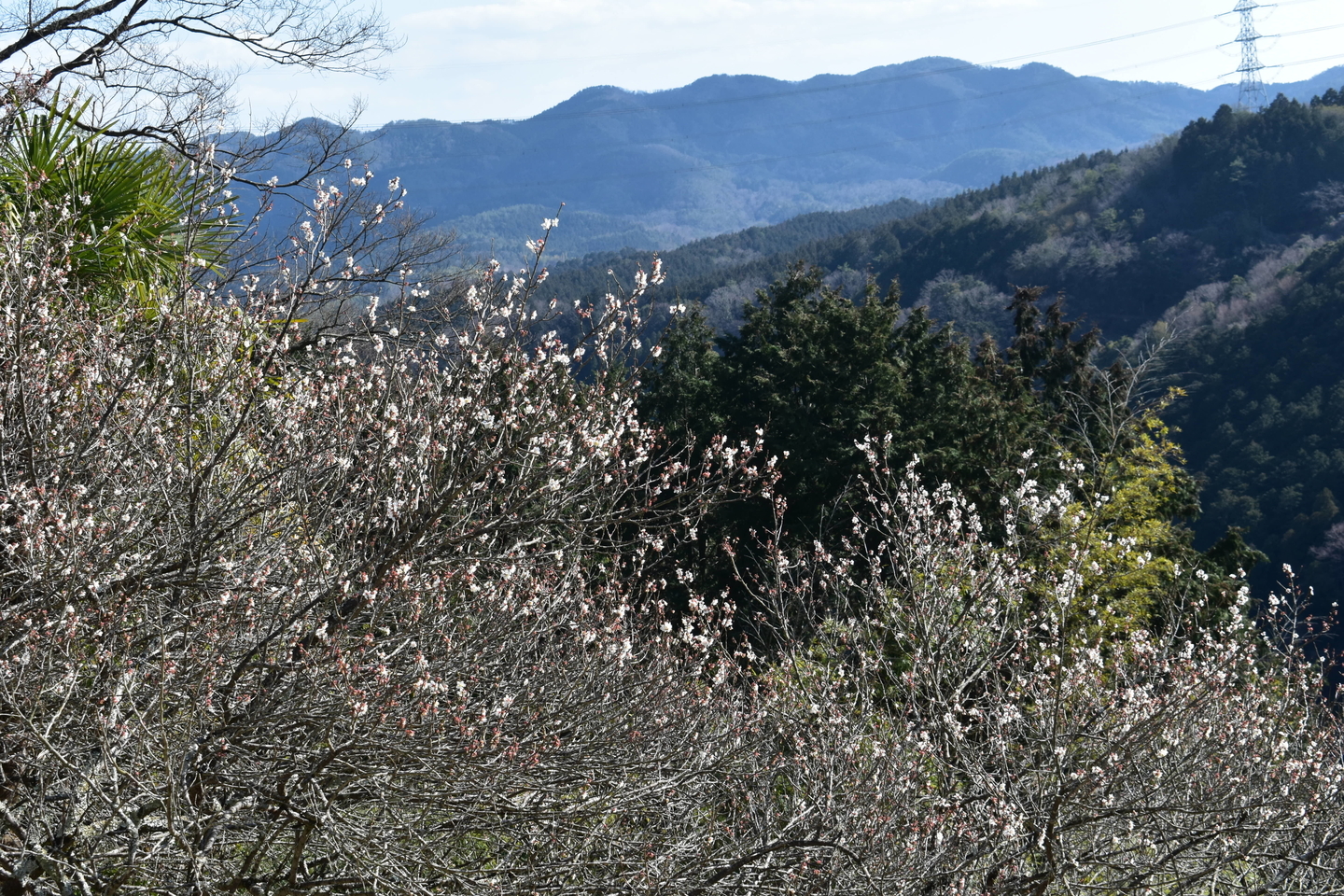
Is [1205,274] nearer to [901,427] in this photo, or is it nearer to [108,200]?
[901,427]

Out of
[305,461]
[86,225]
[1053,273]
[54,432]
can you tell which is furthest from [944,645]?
[1053,273]

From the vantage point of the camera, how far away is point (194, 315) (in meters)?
4.63

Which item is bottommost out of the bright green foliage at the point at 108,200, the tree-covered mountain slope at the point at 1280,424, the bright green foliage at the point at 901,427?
the tree-covered mountain slope at the point at 1280,424

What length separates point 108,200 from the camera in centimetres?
706

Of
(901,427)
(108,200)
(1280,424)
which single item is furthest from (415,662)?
(1280,424)

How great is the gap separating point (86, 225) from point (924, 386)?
16.7 meters

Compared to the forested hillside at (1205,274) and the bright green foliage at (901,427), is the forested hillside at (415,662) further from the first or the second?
the forested hillside at (1205,274)

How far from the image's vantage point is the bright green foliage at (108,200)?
262 inches

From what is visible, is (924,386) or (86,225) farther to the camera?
(924,386)

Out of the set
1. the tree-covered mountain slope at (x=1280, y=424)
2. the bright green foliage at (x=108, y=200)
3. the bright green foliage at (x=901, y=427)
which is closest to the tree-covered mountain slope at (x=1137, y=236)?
the tree-covered mountain slope at (x=1280, y=424)

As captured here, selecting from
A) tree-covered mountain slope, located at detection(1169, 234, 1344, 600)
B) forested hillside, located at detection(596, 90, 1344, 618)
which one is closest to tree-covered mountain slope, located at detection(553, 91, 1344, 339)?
forested hillside, located at detection(596, 90, 1344, 618)

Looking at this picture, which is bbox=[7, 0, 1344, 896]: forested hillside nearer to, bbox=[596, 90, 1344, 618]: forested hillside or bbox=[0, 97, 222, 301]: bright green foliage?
bbox=[0, 97, 222, 301]: bright green foliage

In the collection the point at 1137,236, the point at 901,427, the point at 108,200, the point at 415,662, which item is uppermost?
the point at 1137,236

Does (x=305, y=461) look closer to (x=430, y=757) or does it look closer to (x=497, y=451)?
(x=497, y=451)
